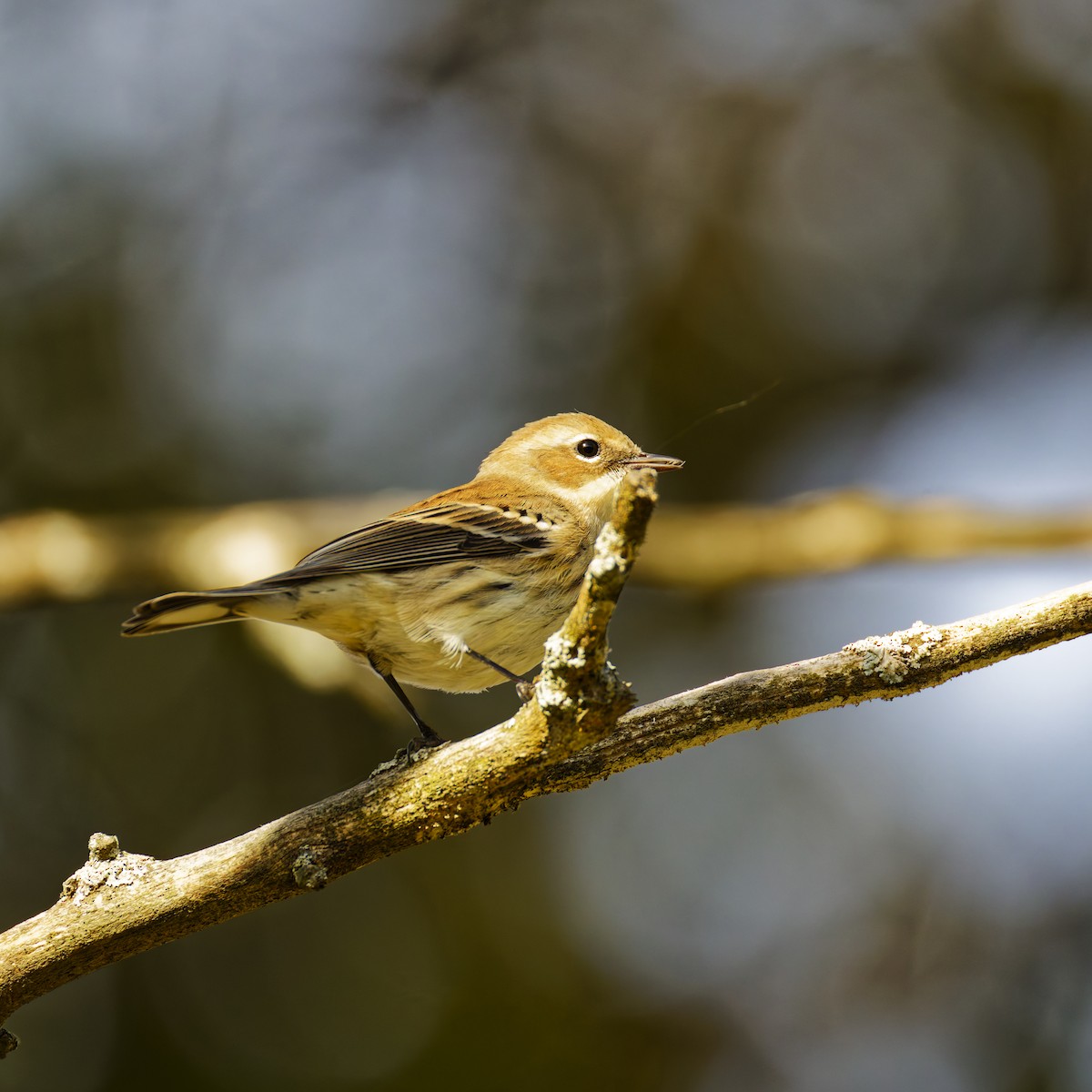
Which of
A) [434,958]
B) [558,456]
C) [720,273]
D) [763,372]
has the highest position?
[720,273]

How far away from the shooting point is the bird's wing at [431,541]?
410 cm

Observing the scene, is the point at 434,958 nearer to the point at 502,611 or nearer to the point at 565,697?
the point at 502,611

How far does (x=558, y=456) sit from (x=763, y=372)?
365 centimetres

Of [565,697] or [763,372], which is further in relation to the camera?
[763,372]

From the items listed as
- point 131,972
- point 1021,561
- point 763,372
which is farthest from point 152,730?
point 1021,561

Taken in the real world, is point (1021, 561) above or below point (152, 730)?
below

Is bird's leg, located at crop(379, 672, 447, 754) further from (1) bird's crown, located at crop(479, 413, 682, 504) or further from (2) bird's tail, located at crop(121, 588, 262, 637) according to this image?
(1) bird's crown, located at crop(479, 413, 682, 504)

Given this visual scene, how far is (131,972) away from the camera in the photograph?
6754 mm

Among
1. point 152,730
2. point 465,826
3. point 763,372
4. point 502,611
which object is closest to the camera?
point 465,826

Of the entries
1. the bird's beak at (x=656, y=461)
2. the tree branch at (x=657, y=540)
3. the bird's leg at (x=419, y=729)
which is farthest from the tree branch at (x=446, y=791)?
the tree branch at (x=657, y=540)

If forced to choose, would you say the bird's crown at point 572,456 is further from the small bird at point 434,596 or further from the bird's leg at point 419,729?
the bird's leg at point 419,729

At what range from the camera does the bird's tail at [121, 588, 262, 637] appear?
3.59 metres

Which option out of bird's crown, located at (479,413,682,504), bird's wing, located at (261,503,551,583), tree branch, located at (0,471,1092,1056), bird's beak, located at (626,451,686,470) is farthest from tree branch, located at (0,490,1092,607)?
tree branch, located at (0,471,1092,1056)

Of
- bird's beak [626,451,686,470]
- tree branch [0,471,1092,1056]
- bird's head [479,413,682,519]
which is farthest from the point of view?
bird's head [479,413,682,519]
